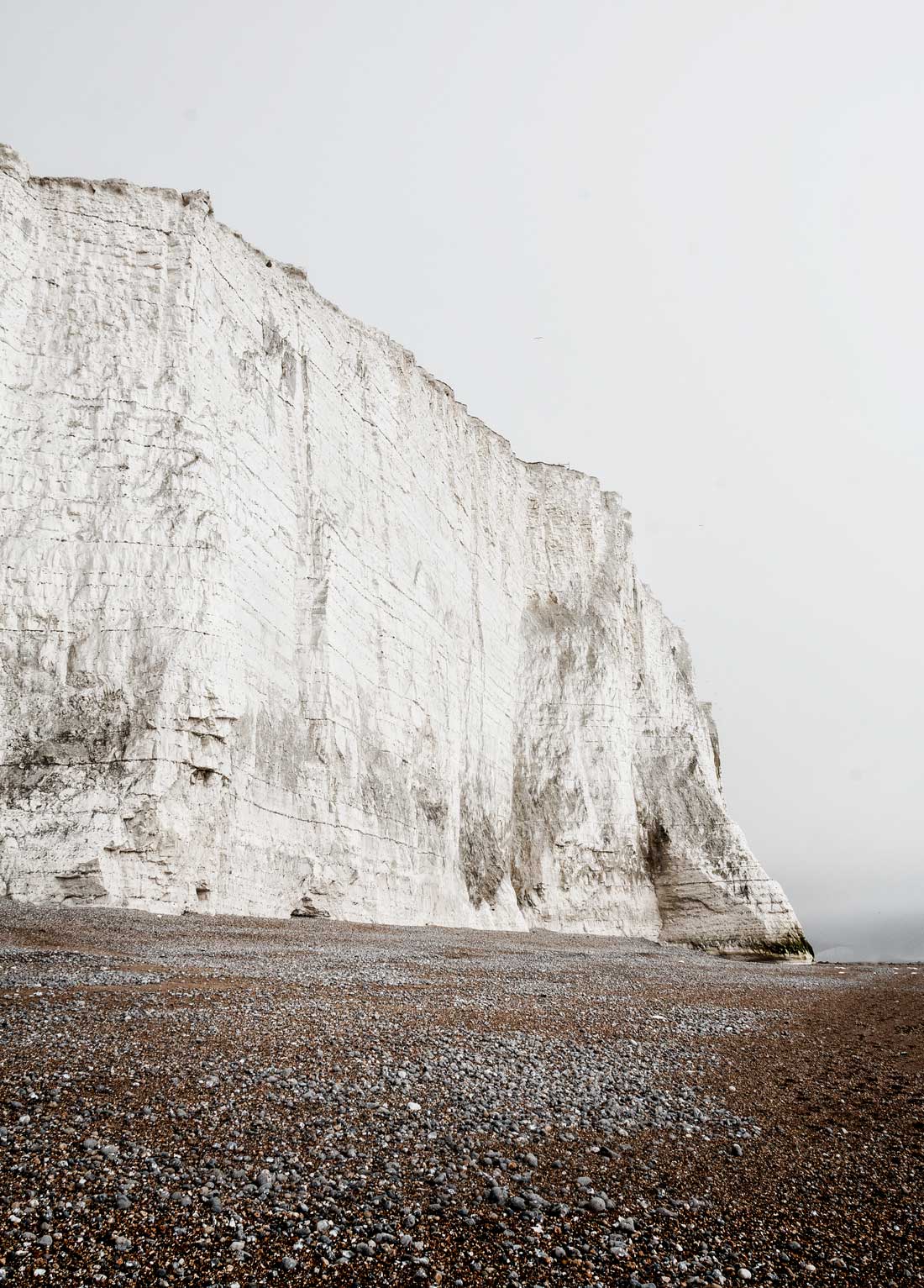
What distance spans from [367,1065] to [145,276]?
18604 mm

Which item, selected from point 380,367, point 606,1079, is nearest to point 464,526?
point 380,367

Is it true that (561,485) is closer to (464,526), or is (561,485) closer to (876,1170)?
(464,526)

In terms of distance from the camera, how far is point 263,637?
19859mm

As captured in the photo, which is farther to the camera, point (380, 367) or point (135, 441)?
point (380, 367)

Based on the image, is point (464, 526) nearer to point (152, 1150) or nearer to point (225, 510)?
point (225, 510)

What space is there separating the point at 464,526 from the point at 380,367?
6703 millimetres

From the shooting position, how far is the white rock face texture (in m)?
16.1

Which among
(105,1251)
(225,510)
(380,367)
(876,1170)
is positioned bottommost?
(876,1170)

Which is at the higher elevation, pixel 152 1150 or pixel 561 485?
pixel 561 485

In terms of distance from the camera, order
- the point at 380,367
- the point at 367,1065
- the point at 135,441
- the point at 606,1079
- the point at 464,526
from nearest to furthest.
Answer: the point at 367,1065 < the point at 606,1079 < the point at 135,441 < the point at 380,367 < the point at 464,526

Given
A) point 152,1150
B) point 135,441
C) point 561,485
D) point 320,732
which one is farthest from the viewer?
point 561,485

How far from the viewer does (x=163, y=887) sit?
50.2 ft

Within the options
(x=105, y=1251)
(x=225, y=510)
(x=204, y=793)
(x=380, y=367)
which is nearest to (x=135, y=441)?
(x=225, y=510)

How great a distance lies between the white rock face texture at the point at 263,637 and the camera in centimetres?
1606
